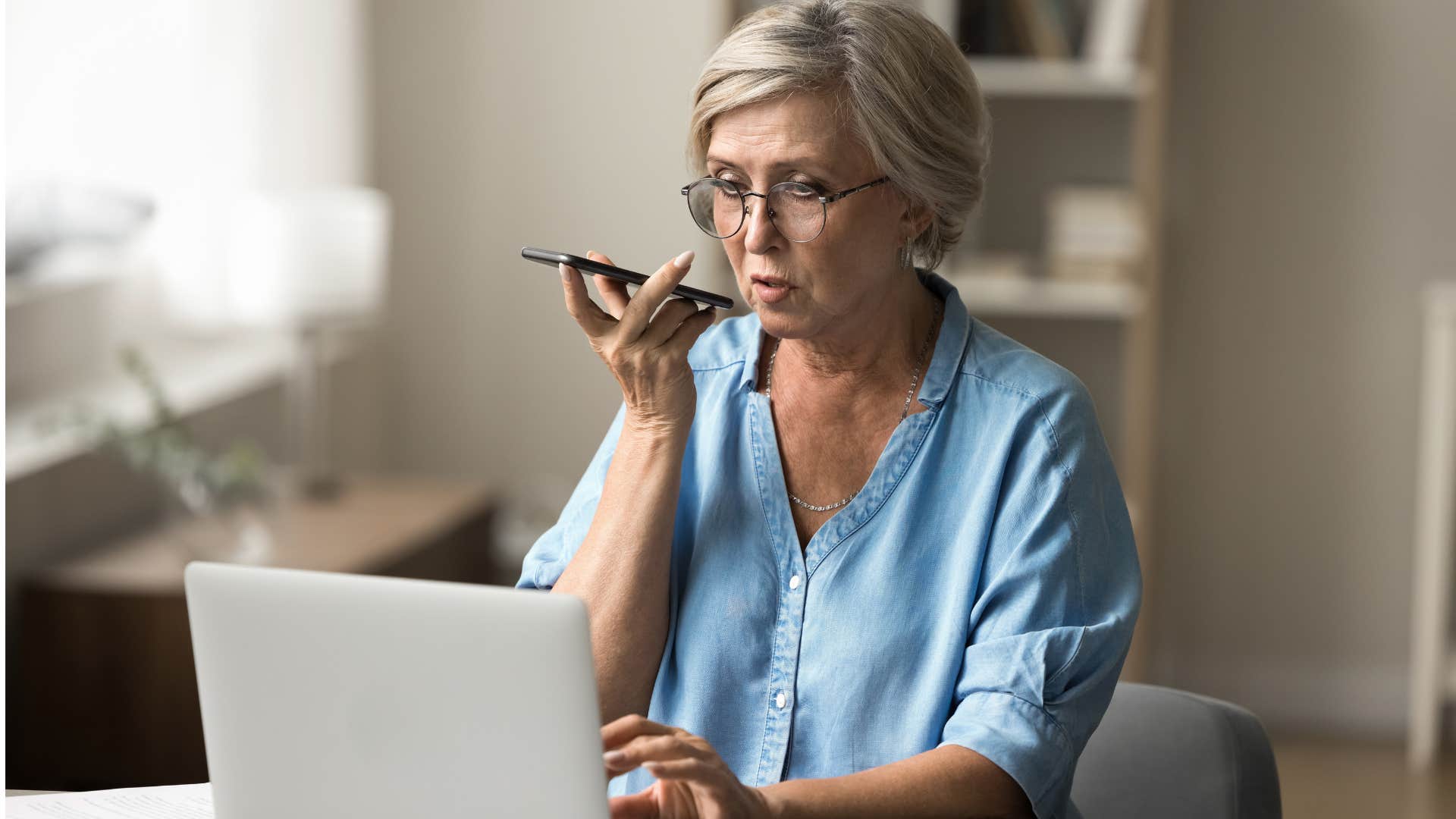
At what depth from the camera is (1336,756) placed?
3268 mm

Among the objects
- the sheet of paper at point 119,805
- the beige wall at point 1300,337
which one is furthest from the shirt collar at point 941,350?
the beige wall at point 1300,337

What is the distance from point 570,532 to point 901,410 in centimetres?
33

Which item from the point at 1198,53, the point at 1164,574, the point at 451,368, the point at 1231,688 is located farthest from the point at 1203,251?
the point at 451,368

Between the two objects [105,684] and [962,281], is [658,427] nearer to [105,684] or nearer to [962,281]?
[105,684]

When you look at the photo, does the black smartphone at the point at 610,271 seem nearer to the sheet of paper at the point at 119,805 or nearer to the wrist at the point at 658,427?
the wrist at the point at 658,427

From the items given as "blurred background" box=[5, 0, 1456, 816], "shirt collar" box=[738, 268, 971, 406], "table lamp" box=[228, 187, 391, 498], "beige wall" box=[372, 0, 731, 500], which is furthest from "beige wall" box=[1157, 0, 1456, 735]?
"shirt collar" box=[738, 268, 971, 406]

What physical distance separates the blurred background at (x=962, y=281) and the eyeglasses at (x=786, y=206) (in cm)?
158

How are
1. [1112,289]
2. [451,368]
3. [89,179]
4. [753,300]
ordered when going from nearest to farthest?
Answer: [753,300], [89,179], [1112,289], [451,368]

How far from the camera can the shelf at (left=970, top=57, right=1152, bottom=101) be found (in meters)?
3.04

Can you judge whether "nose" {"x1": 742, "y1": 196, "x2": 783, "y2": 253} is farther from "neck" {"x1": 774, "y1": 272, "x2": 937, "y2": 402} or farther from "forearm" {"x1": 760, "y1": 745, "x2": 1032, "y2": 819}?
"forearm" {"x1": 760, "y1": 745, "x2": 1032, "y2": 819}

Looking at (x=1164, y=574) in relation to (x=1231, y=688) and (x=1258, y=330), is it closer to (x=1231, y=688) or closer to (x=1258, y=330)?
(x=1231, y=688)

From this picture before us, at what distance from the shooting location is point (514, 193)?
3531 millimetres

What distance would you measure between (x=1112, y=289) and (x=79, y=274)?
2.00 metres

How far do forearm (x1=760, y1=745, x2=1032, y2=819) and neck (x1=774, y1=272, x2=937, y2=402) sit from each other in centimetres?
36
